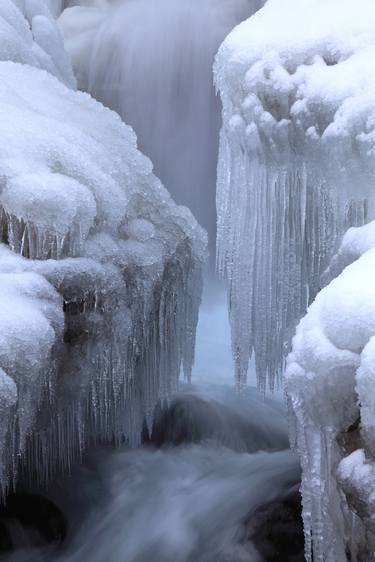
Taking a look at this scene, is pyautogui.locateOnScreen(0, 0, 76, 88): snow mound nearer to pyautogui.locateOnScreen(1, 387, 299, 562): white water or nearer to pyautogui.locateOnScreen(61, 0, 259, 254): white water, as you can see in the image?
pyautogui.locateOnScreen(61, 0, 259, 254): white water

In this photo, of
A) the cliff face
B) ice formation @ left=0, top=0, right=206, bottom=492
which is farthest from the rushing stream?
the cliff face

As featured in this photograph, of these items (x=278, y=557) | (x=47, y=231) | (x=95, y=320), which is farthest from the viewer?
(x=278, y=557)

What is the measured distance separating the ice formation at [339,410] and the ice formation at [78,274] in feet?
3.19

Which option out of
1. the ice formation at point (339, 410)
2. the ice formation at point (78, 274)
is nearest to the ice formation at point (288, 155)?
Result: the ice formation at point (78, 274)

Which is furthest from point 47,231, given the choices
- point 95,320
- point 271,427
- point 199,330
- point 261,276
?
point 199,330

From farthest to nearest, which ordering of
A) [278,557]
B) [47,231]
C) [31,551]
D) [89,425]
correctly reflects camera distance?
1. [89,425]
2. [31,551]
3. [278,557]
4. [47,231]

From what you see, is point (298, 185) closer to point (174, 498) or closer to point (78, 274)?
point (78, 274)

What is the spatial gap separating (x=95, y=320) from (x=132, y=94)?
14.2 ft

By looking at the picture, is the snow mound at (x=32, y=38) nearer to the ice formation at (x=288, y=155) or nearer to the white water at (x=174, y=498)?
the ice formation at (x=288, y=155)

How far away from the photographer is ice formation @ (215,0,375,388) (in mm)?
3033

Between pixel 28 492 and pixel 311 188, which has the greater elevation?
pixel 311 188

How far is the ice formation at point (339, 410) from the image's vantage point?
178 cm

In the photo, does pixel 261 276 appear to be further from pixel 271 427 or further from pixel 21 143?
pixel 271 427

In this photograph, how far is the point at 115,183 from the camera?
3330 millimetres
